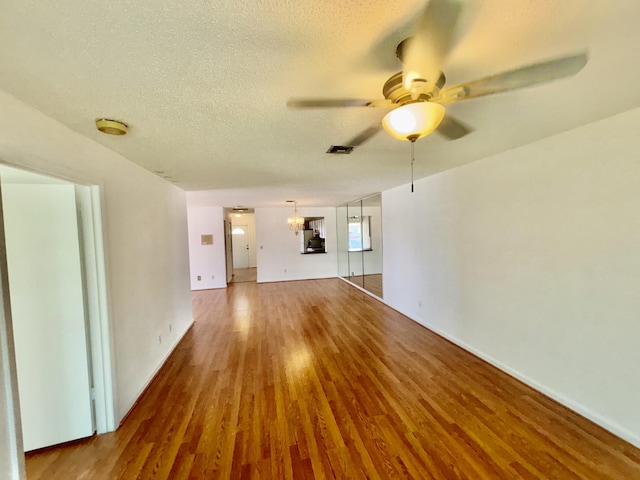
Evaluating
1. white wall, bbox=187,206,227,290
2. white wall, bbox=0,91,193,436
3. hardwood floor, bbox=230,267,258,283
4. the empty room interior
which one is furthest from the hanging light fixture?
white wall, bbox=0,91,193,436

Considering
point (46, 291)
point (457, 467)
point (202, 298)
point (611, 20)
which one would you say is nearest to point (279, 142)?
point (611, 20)

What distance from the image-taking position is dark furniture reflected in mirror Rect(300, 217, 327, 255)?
834cm

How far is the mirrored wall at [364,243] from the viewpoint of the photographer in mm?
6847

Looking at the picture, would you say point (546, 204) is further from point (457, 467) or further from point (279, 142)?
point (279, 142)

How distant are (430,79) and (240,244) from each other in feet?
34.8

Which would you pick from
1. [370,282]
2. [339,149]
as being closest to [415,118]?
[339,149]

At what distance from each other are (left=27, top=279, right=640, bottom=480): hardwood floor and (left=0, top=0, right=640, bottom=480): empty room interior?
0.02 m

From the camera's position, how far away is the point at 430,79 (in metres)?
1.05

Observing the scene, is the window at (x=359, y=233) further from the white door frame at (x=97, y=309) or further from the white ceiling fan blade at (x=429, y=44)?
the white ceiling fan blade at (x=429, y=44)

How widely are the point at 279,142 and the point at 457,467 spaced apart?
8.65ft

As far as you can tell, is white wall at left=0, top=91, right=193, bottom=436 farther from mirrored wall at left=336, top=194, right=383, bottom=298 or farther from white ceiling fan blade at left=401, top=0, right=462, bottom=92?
mirrored wall at left=336, top=194, right=383, bottom=298

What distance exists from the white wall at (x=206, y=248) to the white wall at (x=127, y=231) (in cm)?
358

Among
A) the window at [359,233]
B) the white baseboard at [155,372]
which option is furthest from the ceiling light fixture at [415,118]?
the window at [359,233]

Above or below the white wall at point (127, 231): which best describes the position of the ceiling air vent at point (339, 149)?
above
